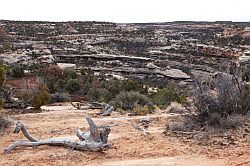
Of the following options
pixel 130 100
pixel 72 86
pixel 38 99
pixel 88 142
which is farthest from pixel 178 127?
pixel 72 86

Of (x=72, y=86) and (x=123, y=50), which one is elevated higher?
(x=72, y=86)

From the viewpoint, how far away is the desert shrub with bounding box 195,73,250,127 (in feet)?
36.5

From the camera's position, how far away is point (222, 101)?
11188 mm

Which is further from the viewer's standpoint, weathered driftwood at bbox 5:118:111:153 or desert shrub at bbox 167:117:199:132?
desert shrub at bbox 167:117:199:132

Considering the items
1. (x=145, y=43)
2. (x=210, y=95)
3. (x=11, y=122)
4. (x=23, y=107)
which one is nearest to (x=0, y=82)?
(x=23, y=107)

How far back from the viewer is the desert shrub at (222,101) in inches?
438

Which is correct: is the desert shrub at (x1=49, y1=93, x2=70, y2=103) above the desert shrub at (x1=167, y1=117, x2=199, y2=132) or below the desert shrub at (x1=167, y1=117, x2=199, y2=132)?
below

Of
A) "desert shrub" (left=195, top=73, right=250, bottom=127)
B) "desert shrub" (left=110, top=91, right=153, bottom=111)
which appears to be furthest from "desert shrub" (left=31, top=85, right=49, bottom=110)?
"desert shrub" (left=195, top=73, right=250, bottom=127)

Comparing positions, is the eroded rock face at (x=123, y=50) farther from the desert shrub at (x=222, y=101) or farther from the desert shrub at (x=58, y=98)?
the desert shrub at (x=222, y=101)

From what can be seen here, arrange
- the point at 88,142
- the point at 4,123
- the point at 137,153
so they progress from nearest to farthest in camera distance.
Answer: the point at 137,153
the point at 88,142
the point at 4,123

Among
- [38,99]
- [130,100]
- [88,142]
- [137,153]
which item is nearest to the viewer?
[137,153]

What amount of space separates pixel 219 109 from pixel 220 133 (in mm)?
1056

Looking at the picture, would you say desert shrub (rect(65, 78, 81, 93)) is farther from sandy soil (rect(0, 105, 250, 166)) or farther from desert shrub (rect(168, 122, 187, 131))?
desert shrub (rect(168, 122, 187, 131))

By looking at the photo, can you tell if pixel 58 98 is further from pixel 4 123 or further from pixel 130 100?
pixel 4 123
